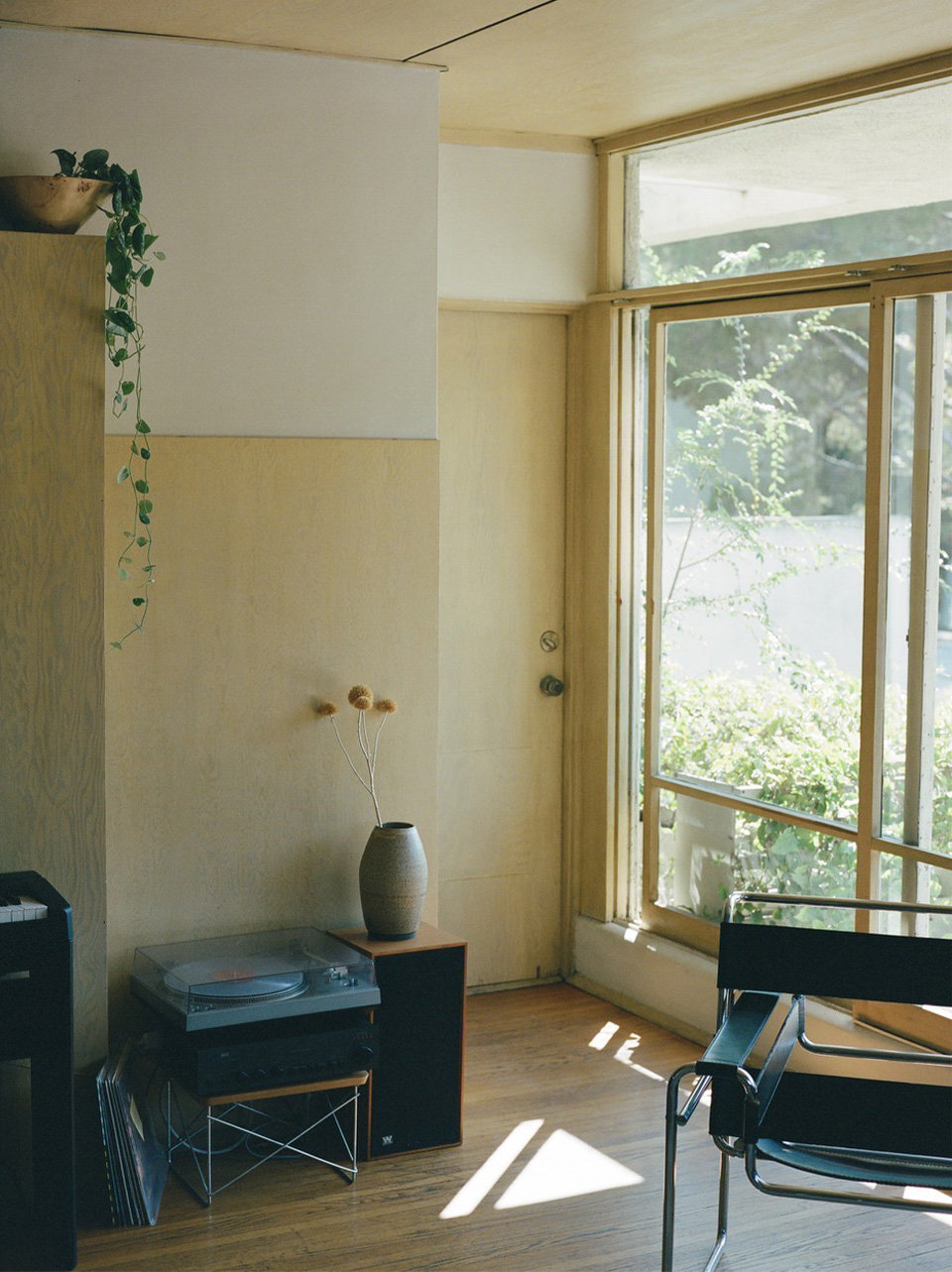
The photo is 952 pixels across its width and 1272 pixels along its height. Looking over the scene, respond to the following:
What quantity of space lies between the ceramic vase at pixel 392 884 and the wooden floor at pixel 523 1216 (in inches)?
23.5

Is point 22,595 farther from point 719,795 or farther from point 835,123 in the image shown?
point 835,123

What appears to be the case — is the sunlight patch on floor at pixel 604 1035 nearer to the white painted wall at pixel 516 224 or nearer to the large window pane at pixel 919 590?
the large window pane at pixel 919 590

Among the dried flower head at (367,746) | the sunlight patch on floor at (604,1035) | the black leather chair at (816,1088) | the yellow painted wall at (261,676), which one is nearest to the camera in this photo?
the black leather chair at (816,1088)

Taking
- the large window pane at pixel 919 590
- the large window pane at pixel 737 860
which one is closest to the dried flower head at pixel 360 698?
the large window pane at pixel 737 860

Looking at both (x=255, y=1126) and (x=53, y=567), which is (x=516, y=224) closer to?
(x=53, y=567)

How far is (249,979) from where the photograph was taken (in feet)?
11.7

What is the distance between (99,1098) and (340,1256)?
2.17 ft

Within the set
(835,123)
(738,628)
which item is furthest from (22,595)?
(835,123)

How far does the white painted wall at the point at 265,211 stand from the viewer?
3689 millimetres

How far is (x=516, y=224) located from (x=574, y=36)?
114cm

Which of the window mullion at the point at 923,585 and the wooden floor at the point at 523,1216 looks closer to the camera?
the wooden floor at the point at 523,1216

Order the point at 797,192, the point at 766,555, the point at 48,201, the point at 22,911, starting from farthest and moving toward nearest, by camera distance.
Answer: the point at 766,555
the point at 797,192
the point at 48,201
the point at 22,911

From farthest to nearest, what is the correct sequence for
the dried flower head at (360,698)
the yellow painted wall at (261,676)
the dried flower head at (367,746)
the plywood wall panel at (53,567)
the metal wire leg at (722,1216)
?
the dried flower head at (367,746) → the dried flower head at (360,698) → the yellow painted wall at (261,676) → the plywood wall panel at (53,567) → the metal wire leg at (722,1216)

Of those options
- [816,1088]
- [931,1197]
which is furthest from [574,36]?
[931,1197]
